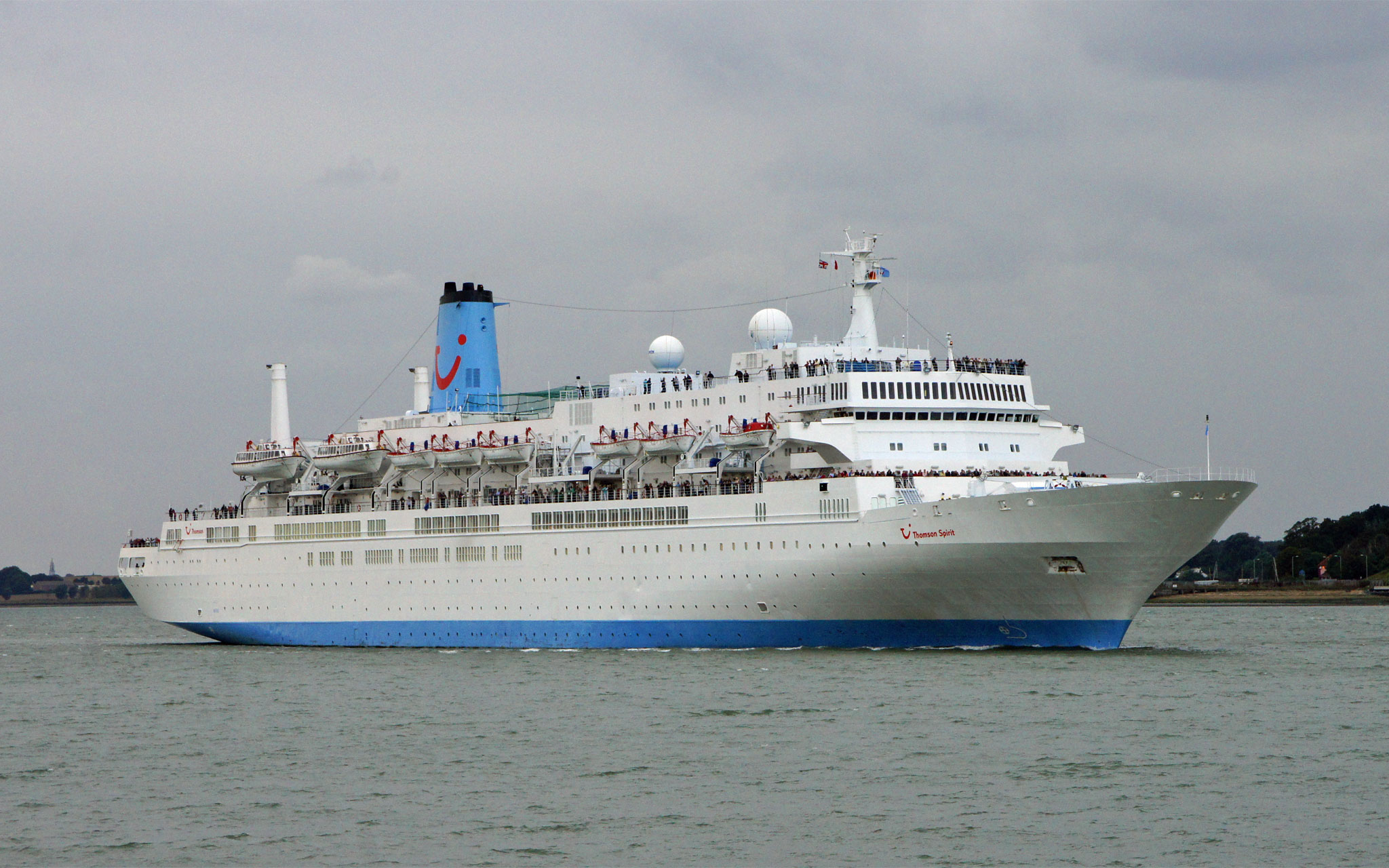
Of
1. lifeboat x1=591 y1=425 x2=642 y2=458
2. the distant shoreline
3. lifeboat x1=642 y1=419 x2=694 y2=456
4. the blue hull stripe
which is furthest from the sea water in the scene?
the distant shoreline

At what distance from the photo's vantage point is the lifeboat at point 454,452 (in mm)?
55688

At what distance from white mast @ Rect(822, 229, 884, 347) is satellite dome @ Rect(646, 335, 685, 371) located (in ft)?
21.2

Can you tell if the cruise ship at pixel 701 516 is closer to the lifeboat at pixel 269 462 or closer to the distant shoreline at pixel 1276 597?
the lifeboat at pixel 269 462

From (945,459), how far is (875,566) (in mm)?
5144

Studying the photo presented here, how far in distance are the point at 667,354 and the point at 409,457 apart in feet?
32.7

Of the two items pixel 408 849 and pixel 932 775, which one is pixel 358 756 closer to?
pixel 408 849

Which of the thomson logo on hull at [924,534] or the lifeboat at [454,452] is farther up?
the lifeboat at [454,452]

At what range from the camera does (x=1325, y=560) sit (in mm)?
126750

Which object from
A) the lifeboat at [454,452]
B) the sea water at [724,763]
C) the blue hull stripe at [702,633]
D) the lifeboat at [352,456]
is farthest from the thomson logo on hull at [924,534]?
the lifeboat at [352,456]

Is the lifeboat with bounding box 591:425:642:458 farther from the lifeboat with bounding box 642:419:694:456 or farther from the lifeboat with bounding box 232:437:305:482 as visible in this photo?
the lifeboat with bounding box 232:437:305:482

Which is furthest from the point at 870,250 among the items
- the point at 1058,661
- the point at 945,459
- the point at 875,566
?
the point at 1058,661

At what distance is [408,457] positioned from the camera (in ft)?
188

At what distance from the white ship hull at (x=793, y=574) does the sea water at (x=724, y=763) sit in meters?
1.19

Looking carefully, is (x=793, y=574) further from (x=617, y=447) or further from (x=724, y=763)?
(x=724, y=763)
